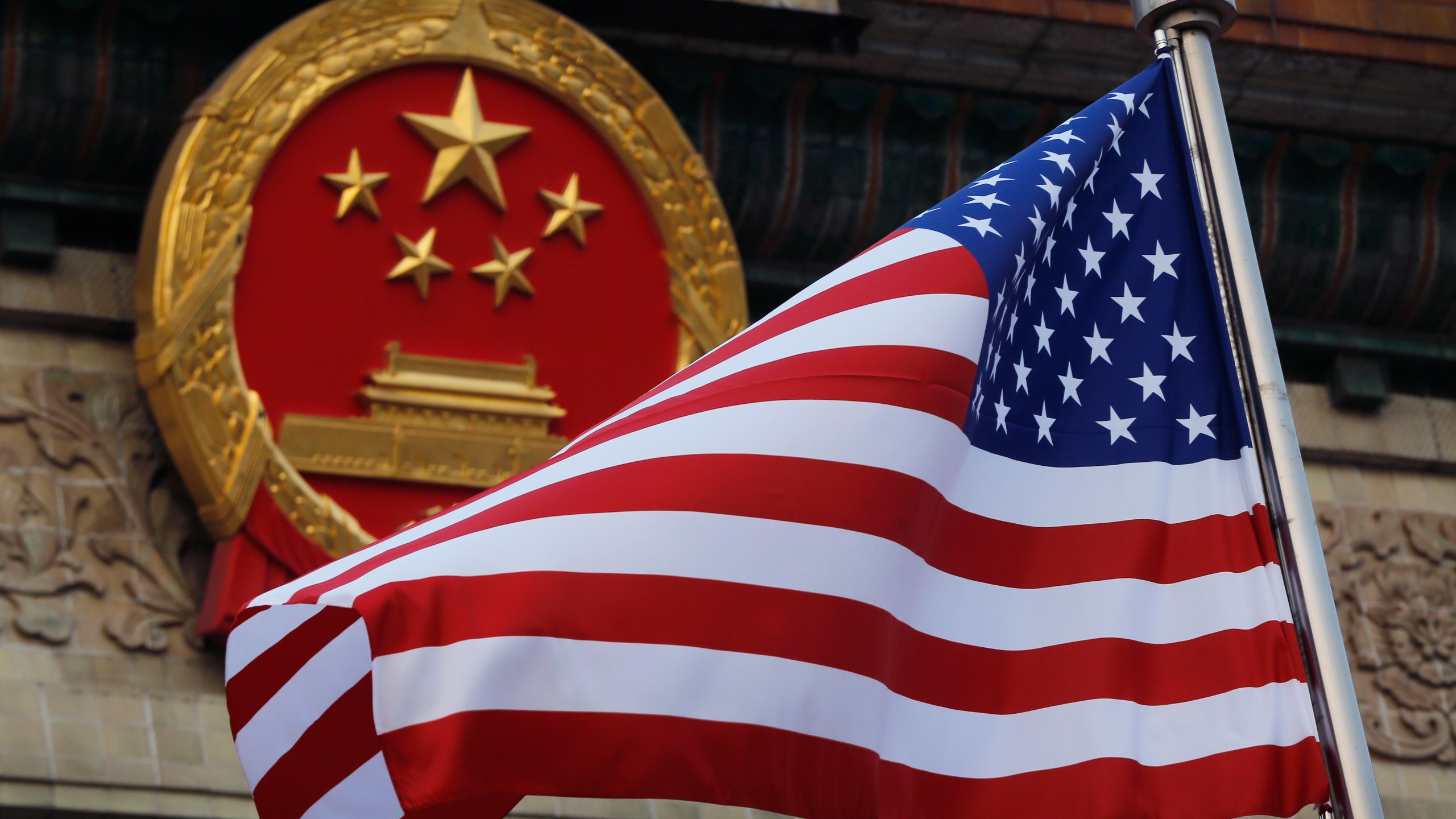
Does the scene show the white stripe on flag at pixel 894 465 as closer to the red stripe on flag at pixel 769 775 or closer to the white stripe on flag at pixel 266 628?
the white stripe on flag at pixel 266 628

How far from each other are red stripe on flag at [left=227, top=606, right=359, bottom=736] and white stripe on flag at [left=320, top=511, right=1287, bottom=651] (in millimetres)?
446

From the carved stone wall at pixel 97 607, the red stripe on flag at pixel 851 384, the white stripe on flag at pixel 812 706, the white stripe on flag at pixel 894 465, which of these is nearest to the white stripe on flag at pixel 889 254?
the red stripe on flag at pixel 851 384

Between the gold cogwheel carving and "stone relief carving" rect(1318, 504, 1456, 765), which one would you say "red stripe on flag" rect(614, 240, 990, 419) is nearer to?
the gold cogwheel carving

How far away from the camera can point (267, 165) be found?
7.32 meters

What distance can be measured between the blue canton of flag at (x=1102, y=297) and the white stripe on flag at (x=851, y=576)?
309 mm

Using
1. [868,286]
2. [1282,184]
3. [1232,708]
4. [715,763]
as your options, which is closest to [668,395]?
[868,286]

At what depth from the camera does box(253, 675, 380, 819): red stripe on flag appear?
3791 mm

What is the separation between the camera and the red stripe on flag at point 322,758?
379 cm

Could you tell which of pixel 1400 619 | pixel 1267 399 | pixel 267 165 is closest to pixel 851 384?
pixel 1267 399

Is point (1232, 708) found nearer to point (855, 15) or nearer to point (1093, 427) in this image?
point (1093, 427)

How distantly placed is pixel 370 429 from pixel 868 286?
367 centimetres

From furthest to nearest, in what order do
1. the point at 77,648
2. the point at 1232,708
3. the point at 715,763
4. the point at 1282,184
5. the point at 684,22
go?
1. the point at 1282,184
2. the point at 684,22
3. the point at 77,648
4. the point at 1232,708
5. the point at 715,763

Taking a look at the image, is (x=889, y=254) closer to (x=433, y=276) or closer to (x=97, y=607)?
(x=433, y=276)

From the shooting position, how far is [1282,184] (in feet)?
30.9
